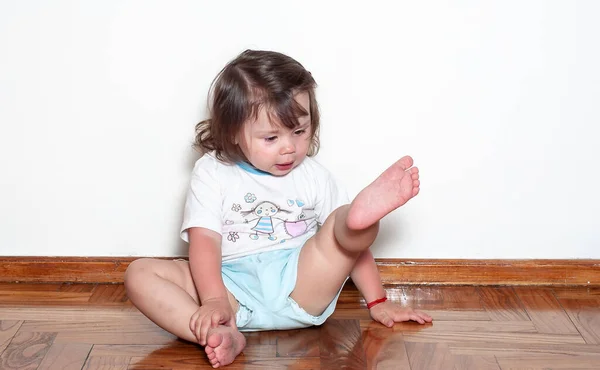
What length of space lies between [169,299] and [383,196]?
389 millimetres

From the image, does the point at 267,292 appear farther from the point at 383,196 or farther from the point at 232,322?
the point at 383,196

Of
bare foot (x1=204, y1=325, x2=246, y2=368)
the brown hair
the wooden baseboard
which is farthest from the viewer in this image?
the wooden baseboard

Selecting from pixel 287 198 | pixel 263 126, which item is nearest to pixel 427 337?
pixel 287 198

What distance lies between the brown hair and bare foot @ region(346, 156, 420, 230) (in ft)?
0.61

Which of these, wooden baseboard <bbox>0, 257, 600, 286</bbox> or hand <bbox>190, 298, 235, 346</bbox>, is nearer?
hand <bbox>190, 298, 235, 346</bbox>

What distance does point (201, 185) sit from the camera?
1.47 metres

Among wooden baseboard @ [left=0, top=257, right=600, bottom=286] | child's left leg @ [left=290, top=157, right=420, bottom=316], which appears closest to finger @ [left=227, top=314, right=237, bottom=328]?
child's left leg @ [left=290, top=157, right=420, bottom=316]

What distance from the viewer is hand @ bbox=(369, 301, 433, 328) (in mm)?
1467

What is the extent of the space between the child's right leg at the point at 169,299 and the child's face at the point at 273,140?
0.24m

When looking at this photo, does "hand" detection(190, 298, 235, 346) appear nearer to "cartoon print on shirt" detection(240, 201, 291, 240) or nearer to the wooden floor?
the wooden floor

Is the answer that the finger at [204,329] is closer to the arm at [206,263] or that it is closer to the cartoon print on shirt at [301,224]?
the arm at [206,263]

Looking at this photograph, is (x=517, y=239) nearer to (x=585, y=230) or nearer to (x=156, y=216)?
(x=585, y=230)

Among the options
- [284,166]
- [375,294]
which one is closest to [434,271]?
[375,294]

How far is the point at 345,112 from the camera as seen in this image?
1.59m
